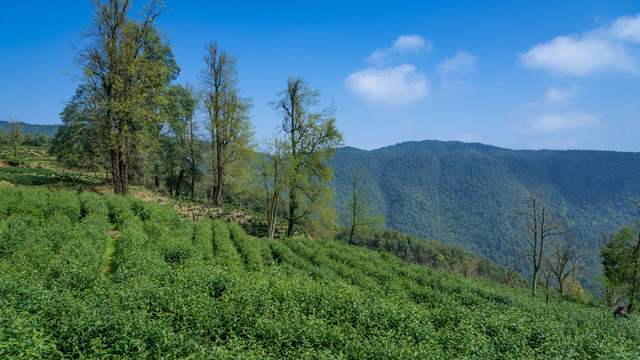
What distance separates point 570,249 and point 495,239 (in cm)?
12004

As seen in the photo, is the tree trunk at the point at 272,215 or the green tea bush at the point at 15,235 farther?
the tree trunk at the point at 272,215

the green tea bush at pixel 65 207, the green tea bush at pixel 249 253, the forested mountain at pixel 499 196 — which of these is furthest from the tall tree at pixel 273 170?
the forested mountain at pixel 499 196

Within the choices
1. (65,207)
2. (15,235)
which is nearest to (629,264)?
(15,235)

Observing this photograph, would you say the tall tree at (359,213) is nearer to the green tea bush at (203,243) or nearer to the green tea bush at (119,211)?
the green tea bush at (203,243)

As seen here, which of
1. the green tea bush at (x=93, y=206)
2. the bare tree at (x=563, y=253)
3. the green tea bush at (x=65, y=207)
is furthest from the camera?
the bare tree at (x=563, y=253)

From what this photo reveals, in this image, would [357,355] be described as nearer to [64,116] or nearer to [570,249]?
[570,249]

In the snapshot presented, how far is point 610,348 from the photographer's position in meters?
6.25

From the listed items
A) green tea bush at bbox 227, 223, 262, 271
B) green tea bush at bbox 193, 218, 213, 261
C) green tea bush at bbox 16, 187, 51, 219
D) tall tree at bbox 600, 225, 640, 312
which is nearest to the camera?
green tea bush at bbox 193, 218, 213, 261

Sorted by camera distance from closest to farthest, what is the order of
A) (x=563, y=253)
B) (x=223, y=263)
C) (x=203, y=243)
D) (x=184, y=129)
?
(x=223, y=263)
(x=203, y=243)
(x=563, y=253)
(x=184, y=129)

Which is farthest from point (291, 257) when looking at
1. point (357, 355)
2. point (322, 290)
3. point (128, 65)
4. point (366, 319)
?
point (128, 65)

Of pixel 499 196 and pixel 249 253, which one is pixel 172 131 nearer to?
pixel 249 253

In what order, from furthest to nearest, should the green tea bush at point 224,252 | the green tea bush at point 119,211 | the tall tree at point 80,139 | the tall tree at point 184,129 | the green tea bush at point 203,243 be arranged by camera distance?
the tall tree at point 184,129 → the tall tree at point 80,139 → the green tea bush at point 119,211 → the green tea bush at point 203,243 → the green tea bush at point 224,252

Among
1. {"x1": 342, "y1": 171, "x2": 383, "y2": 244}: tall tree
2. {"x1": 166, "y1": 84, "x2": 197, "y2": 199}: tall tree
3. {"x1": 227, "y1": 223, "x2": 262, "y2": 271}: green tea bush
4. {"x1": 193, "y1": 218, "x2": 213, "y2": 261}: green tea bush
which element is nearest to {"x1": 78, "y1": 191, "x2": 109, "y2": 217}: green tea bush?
{"x1": 193, "y1": 218, "x2": 213, "y2": 261}: green tea bush

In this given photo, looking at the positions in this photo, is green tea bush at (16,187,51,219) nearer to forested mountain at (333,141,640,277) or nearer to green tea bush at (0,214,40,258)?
green tea bush at (0,214,40,258)
